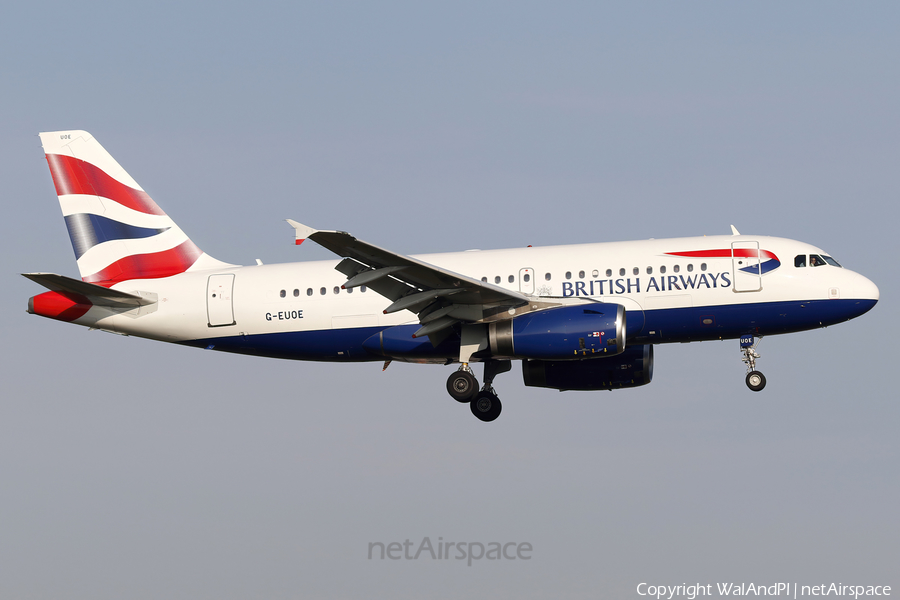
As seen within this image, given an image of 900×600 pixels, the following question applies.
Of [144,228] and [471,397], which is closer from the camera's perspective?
[471,397]

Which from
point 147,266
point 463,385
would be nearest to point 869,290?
point 463,385

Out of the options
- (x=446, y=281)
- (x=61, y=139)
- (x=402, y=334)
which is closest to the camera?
(x=446, y=281)

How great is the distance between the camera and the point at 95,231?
35.4m

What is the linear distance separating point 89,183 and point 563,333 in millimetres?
17557

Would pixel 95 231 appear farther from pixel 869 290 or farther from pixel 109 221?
pixel 869 290

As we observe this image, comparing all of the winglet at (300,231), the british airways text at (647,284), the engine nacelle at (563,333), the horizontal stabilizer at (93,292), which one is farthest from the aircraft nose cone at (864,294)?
the horizontal stabilizer at (93,292)

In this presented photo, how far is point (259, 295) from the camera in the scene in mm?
33000

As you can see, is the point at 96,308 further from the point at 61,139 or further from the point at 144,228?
the point at 61,139

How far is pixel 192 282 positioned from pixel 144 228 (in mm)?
3300

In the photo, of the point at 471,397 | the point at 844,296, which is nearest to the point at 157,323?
the point at 471,397

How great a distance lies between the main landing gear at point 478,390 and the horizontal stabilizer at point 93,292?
10245 mm

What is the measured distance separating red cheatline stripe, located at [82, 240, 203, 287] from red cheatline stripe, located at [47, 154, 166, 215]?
188 cm

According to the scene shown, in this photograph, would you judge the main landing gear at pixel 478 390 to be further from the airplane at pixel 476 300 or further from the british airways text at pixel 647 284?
the british airways text at pixel 647 284

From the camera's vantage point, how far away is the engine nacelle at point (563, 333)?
2908cm
